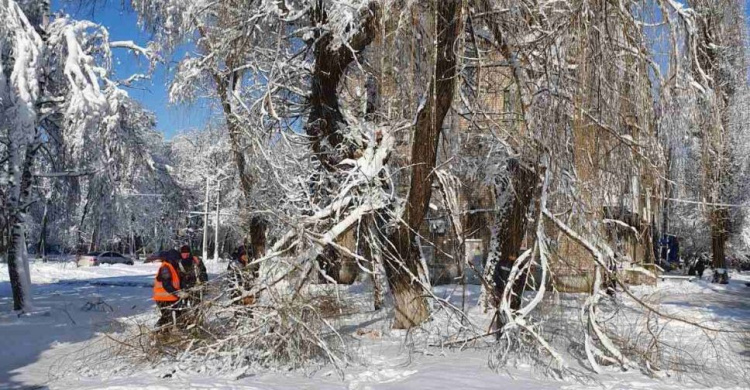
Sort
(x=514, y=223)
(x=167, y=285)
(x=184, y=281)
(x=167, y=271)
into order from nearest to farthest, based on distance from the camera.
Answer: (x=167, y=285)
(x=167, y=271)
(x=184, y=281)
(x=514, y=223)

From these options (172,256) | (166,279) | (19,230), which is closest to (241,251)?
(172,256)

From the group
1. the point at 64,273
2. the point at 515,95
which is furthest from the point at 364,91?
the point at 64,273

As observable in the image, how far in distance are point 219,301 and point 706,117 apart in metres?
6.11

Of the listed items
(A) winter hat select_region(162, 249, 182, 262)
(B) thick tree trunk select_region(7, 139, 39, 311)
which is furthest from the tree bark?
(B) thick tree trunk select_region(7, 139, 39, 311)

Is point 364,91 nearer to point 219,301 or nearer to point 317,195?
point 317,195

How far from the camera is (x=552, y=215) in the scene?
7992 millimetres

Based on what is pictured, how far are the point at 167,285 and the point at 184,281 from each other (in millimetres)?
475


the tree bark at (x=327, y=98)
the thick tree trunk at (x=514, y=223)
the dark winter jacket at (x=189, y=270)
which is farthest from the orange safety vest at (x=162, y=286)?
the thick tree trunk at (x=514, y=223)

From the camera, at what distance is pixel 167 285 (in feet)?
31.2

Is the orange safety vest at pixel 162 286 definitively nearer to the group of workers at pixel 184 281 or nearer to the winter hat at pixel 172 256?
the group of workers at pixel 184 281

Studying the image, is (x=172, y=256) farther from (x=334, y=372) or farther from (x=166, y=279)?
(x=334, y=372)

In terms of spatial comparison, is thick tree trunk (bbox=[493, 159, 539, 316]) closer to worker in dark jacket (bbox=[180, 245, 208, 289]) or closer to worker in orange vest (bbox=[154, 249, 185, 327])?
worker in orange vest (bbox=[154, 249, 185, 327])

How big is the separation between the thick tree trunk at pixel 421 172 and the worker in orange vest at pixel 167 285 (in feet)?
9.66

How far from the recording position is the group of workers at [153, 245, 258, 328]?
25.3 ft
